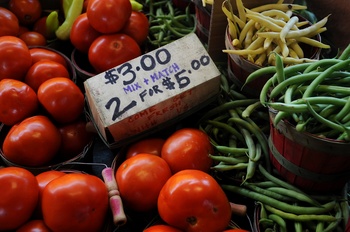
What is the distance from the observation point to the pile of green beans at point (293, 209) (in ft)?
4.27

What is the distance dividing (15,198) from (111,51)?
Result: 896 mm

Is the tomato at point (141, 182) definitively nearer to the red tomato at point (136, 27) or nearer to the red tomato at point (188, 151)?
the red tomato at point (188, 151)

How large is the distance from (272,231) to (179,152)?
0.44 m

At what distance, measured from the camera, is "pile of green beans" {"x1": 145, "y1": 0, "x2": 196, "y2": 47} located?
225 cm

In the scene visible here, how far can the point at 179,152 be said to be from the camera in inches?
56.2

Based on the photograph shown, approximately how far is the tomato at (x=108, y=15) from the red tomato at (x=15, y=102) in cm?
49

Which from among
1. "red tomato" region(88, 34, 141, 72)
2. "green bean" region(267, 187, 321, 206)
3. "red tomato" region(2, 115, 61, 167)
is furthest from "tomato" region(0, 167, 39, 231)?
"green bean" region(267, 187, 321, 206)

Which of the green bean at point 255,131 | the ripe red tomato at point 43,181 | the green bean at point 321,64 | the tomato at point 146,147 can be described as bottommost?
Result: the tomato at point 146,147

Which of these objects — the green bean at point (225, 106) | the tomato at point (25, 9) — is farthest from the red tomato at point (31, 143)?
the tomato at point (25, 9)

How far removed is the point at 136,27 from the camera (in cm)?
195

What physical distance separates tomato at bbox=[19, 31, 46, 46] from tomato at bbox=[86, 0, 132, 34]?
40cm

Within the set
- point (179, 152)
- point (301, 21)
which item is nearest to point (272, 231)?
point (179, 152)

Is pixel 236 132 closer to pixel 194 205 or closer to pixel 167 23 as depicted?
pixel 194 205

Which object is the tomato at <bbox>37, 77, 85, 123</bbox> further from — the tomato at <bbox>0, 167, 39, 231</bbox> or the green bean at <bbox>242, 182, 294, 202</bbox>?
the green bean at <bbox>242, 182, 294, 202</bbox>
